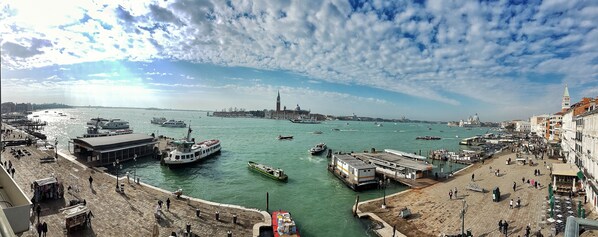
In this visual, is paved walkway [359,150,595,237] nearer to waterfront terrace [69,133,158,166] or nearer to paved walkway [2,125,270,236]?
paved walkway [2,125,270,236]

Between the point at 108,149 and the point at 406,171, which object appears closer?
the point at 406,171

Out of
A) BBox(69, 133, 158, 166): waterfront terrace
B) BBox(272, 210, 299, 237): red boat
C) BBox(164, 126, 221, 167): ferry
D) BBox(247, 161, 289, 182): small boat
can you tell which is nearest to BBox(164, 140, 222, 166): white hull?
BBox(164, 126, 221, 167): ferry

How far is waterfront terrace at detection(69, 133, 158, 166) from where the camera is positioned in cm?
3903

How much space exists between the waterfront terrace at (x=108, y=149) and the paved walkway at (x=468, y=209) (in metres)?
34.8

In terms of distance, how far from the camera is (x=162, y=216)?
66.6 ft

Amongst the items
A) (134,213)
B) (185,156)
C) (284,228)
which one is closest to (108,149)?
(185,156)

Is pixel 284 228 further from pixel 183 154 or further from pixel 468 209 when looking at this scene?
pixel 183 154

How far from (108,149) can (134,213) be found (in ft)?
81.6

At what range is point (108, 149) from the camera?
40.7 meters

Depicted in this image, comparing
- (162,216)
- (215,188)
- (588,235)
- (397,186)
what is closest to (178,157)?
(215,188)

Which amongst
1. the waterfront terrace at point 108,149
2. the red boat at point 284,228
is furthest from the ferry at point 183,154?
the red boat at point 284,228

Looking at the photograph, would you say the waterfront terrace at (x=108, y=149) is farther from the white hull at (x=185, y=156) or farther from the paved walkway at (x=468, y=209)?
the paved walkway at (x=468, y=209)

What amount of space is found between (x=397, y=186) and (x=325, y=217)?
14.1 meters

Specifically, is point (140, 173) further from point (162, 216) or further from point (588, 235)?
point (588, 235)
